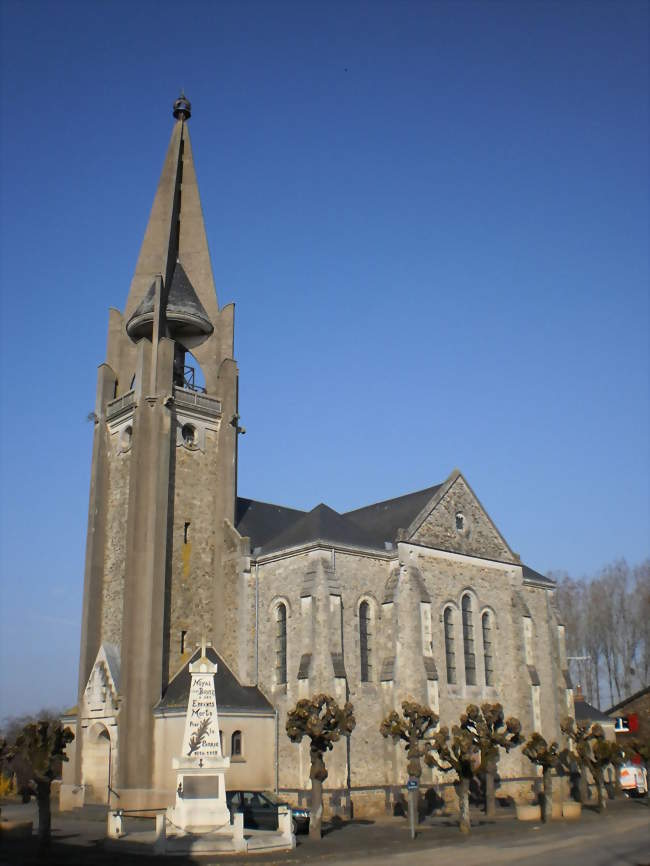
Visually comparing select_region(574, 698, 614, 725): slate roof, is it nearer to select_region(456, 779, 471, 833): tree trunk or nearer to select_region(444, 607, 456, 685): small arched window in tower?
select_region(444, 607, 456, 685): small arched window in tower

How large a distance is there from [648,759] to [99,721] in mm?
22482

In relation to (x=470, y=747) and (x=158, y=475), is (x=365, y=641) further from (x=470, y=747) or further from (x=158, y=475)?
(x=158, y=475)

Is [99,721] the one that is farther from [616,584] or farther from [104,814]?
[616,584]

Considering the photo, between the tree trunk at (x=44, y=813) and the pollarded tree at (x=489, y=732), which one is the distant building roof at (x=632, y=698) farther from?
the tree trunk at (x=44, y=813)

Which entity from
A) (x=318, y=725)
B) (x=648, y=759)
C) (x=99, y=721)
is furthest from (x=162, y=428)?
(x=648, y=759)

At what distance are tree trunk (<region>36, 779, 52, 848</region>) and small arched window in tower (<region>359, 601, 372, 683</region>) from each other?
1330cm

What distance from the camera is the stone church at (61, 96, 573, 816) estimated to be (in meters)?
30.7

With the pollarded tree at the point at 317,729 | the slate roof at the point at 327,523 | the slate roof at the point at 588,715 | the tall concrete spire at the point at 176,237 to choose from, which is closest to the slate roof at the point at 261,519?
the slate roof at the point at 327,523

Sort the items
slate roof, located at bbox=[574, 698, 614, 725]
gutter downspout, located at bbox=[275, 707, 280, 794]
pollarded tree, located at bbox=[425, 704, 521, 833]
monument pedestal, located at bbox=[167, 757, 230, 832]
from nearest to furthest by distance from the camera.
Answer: monument pedestal, located at bbox=[167, 757, 230, 832] → pollarded tree, located at bbox=[425, 704, 521, 833] → gutter downspout, located at bbox=[275, 707, 280, 794] → slate roof, located at bbox=[574, 698, 614, 725]

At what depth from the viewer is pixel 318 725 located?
2475 centimetres

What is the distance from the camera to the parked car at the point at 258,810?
963 inches

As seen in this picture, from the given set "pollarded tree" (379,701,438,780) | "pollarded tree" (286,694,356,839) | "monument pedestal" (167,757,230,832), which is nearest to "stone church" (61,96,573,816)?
"pollarded tree" (379,701,438,780)

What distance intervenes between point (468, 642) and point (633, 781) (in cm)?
1514

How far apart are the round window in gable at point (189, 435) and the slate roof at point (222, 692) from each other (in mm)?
8431
